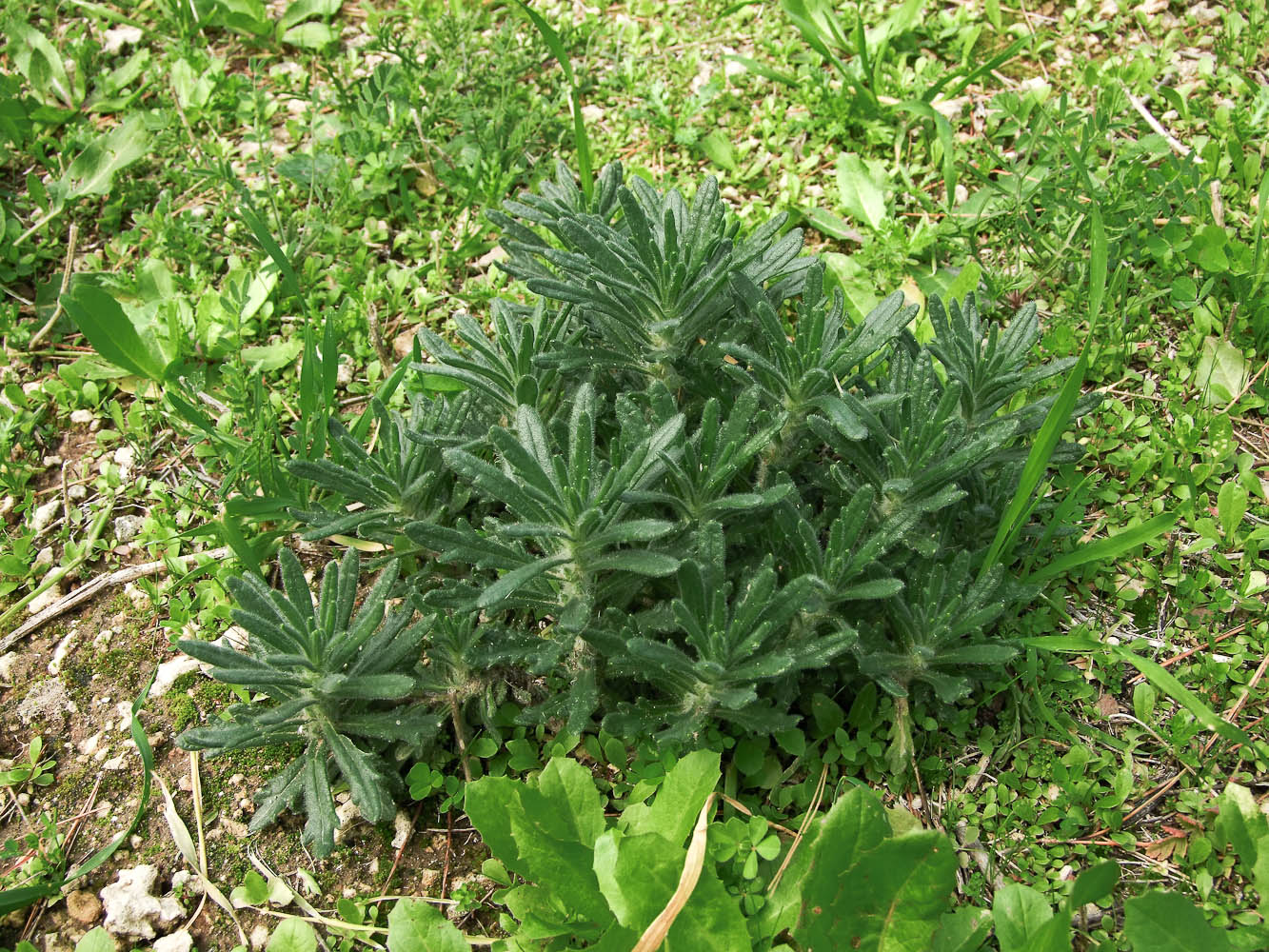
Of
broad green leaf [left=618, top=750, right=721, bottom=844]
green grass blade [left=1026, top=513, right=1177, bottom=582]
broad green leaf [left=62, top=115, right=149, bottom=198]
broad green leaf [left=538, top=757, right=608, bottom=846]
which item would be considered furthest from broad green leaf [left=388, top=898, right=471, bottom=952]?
broad green leaf [left=62, top=115, right=149, bottom=198]

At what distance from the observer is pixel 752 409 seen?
8.02 ft

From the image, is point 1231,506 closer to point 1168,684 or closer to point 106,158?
point 1168,684

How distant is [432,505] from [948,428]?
4.55 feet

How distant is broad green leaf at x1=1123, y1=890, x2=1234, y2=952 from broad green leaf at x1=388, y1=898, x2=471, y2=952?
145 cm

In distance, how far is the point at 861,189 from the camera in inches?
155

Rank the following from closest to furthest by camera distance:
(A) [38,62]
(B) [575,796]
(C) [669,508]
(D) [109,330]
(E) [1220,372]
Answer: (B) [575,796] < (C) [669,508] < (E) [1220,372] < (D) [109,330] < (A) [38,62]

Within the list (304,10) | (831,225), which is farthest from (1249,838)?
(304,10)

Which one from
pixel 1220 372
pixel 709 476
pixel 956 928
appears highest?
pixel 709 476

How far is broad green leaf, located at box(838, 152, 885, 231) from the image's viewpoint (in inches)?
153

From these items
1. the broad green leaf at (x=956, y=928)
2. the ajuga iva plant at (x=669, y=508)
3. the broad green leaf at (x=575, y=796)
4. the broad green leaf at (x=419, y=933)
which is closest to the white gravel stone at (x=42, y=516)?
the ajuga iva plant at (x=669, y=508)

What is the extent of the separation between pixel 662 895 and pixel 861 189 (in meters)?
2.72

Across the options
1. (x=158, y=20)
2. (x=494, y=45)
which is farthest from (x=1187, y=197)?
(x=158, y=20)

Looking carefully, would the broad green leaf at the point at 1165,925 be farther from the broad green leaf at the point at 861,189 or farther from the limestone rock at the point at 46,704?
the limestone rock at the point at 46,704

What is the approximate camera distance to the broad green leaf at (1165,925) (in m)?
2.15
